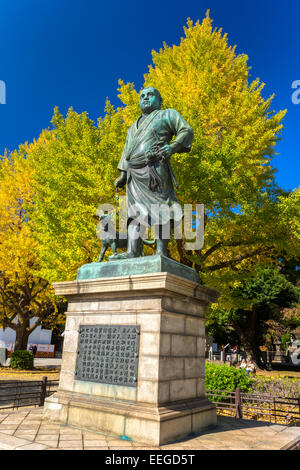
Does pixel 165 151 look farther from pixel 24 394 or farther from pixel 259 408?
pixel 24 394

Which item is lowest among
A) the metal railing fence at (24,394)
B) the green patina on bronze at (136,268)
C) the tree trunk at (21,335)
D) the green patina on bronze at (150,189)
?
the metal railing fence at (24,394)

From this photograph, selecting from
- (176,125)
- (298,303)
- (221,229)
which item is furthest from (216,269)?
(298,303)

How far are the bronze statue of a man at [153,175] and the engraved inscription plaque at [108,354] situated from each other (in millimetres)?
1389

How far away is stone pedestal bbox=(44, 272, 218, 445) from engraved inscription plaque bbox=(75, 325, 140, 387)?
0.30ft

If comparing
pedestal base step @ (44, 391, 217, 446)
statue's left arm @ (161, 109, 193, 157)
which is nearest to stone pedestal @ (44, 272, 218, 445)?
pedestal base step @ (44, 391, 217, 446)

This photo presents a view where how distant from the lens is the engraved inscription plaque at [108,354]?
17.4ft

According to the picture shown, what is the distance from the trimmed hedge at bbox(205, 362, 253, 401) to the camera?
11.0 meters

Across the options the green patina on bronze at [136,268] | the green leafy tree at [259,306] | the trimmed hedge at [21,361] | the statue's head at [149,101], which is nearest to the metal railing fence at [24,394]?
the green patina on bronze at [136,268]

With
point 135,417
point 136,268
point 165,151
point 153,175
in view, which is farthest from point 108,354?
point 165,151

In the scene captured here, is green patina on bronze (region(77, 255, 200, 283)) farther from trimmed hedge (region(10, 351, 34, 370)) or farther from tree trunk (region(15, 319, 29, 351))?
tree trunk (region(15, 319, 29, 351))

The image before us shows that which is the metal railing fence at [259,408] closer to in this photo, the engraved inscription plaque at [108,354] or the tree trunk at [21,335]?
the engraved inscription plaque at [108,354]

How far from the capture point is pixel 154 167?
247 inches

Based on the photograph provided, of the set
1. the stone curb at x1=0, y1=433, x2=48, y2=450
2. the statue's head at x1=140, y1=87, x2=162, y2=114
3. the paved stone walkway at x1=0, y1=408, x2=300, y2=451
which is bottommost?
the paved stone walkway at x1=0, y1=408, x2=300, y2=451

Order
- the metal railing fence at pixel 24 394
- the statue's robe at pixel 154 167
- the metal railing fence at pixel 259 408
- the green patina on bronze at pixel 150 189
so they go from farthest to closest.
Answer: the metal railing fence at pixel 24 394 < the metal railing fence at pixel 259 408 < the statue's robe at pixel 154 167 < the green patina on bronze at pixel 150 189
